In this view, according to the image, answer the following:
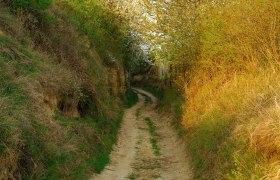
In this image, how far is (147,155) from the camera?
1477cm

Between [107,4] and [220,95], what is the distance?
61.8ft

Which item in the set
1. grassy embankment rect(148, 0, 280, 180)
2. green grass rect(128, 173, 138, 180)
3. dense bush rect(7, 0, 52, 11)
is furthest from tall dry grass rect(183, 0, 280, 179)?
dense bush rect(7, 0, 52, 11)

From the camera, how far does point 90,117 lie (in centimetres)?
1600

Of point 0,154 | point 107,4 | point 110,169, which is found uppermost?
point 107,4

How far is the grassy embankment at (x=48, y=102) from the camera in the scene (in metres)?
8.21

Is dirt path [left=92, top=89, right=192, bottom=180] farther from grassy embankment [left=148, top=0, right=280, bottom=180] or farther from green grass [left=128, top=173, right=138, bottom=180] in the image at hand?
grassy embankment [left=148, top=0, right=280, bottom=180]

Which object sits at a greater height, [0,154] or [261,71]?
[261,71]

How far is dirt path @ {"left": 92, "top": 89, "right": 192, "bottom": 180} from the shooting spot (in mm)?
12250

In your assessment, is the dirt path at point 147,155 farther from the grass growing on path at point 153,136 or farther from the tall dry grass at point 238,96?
the tall dry grass at point 238,96

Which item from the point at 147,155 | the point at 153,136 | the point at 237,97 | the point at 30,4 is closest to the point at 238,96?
the point at 237,97

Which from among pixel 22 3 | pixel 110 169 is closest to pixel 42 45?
pixel 22 3

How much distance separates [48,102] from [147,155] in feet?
15.5

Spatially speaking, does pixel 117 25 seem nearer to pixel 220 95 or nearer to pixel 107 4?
pixel 107 4

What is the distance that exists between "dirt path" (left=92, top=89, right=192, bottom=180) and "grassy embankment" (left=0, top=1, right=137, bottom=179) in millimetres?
561
